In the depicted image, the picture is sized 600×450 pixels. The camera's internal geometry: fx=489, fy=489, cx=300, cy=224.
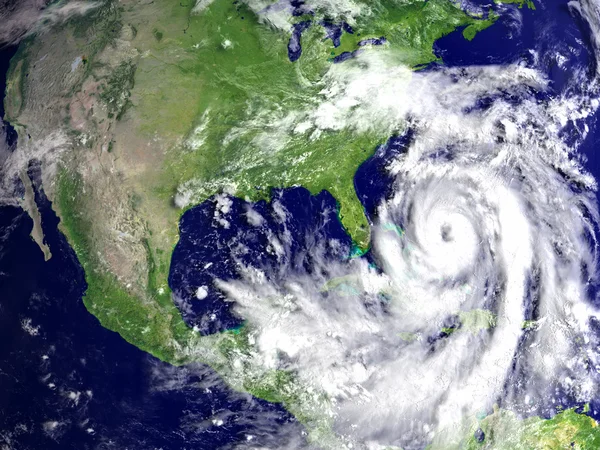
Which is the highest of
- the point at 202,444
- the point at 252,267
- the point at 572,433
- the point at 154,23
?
the point at 154,23

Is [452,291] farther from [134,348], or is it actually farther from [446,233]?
[134,348]

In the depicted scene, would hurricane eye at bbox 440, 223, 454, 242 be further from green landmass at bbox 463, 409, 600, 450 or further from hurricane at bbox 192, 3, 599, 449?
green landmass at bbox 463, 409, 600, 450

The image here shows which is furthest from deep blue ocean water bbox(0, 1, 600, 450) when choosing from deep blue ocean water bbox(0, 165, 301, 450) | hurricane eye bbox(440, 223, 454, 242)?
hurricane eye bbox(440, 223, 454, 242)

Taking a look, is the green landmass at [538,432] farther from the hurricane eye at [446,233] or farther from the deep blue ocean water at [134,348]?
the hurricane eye at [446,233]

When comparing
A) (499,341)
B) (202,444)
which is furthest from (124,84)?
(499,341)

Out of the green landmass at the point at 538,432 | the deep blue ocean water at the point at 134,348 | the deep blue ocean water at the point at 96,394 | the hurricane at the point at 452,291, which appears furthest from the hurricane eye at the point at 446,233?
the deep blue ocean water at the point at 96,394

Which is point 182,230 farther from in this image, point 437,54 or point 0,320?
point 437,54

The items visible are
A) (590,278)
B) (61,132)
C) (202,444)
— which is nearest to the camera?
(202,444)
